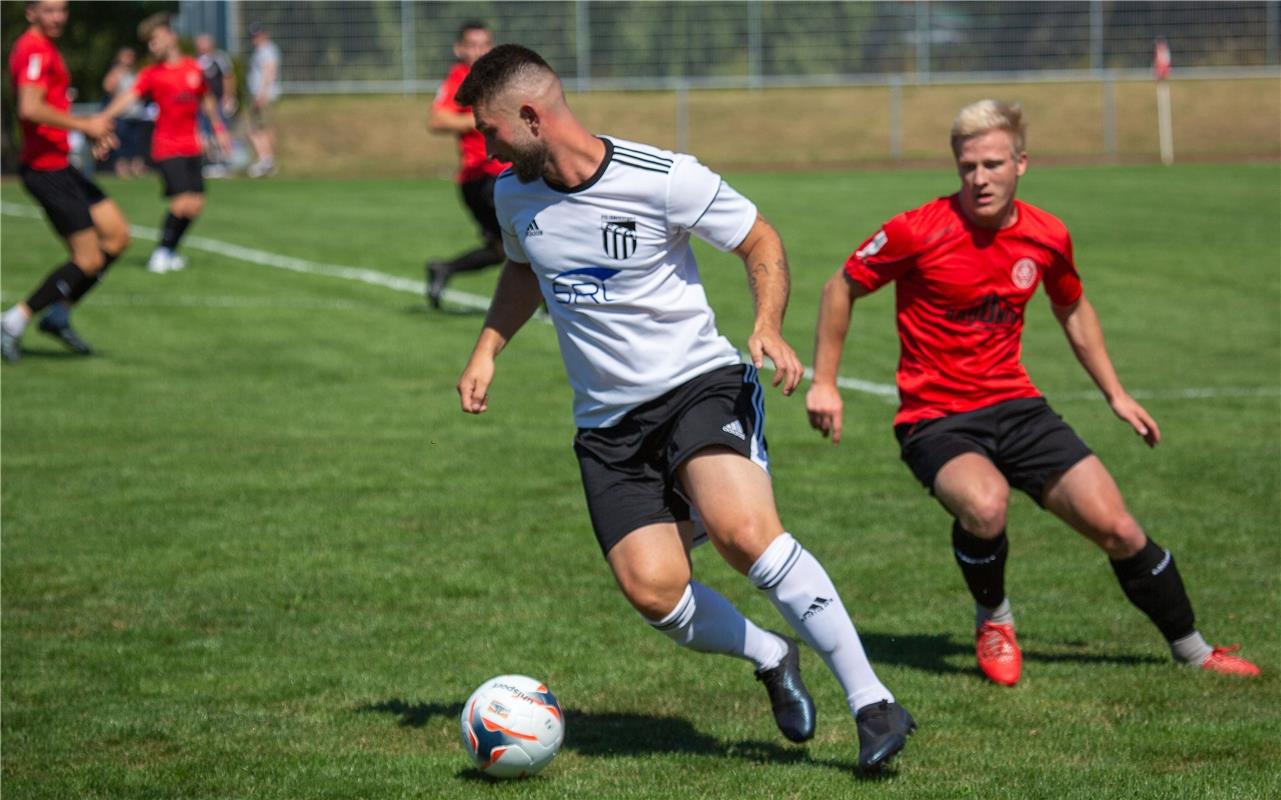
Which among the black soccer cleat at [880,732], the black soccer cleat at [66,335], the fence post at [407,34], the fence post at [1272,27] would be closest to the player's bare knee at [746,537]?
the black soccer cleat at [880,732]

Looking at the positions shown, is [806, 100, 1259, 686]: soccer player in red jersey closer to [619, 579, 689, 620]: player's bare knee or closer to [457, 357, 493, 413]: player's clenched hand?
[619, 579, 689, 620]: player's bare knee

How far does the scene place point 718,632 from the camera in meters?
5.23

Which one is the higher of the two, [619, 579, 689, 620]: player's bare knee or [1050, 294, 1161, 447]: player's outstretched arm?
[1050, 294, 1161, 447]: player's outstretched arm

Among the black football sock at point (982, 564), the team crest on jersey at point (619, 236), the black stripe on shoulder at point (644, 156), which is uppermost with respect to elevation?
→ the black stripe on shoulder at point (644, 156)

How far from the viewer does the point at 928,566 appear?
7418 millimetres

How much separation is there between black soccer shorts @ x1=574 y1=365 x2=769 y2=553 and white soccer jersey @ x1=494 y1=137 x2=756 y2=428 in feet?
0.17

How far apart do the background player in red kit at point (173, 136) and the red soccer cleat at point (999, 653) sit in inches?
534

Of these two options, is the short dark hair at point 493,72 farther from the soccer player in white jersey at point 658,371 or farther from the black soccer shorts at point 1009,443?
the black soccer shorts at point 1009,443

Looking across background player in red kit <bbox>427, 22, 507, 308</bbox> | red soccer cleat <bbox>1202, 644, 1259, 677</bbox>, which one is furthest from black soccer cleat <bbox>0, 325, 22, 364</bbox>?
red soccer cleat <bbox>1202, 644, 1259, 677</bbox>

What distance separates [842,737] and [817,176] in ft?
93.5

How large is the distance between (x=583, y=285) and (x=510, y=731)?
132 centimetres

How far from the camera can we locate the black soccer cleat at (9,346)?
12.8 m

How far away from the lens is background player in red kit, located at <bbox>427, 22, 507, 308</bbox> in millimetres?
13891

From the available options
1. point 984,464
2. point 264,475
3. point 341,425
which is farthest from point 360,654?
point 341,425
